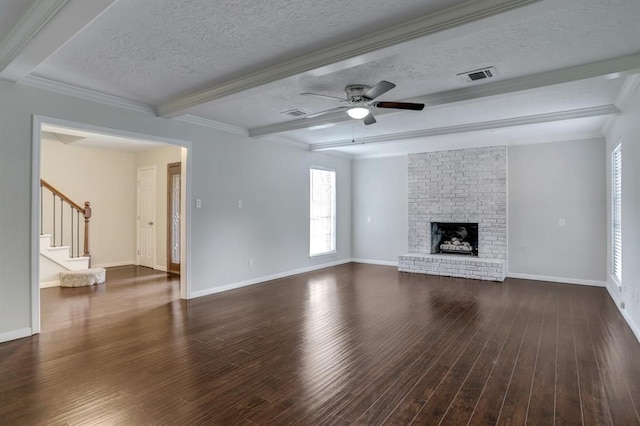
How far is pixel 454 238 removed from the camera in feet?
25.1

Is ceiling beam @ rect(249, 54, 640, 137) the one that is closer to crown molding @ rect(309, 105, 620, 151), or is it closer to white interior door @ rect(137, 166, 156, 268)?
crown molding @ rect(309, 105, 620, 151)

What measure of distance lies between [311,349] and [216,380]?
95 cm

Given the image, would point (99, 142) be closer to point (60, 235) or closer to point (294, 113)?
point (60, 235)

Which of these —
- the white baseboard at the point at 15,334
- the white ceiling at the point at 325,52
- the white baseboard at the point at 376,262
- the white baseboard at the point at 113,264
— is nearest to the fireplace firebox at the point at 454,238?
the white baseboard at the point at 376,262

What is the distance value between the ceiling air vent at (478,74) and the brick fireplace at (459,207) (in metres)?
3.83

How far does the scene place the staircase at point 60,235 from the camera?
239 inches

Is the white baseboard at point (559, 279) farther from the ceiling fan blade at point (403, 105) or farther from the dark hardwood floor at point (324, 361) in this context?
the ceiling fan blade at point (403, 105)

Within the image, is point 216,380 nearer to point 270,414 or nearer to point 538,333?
point 270,414

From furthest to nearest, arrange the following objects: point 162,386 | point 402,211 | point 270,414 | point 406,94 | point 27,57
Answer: point 402,211
point 406,94
point 27,57
point 162,386
point 270,414

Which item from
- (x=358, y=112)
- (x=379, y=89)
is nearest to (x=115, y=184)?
(x=358, y=112)

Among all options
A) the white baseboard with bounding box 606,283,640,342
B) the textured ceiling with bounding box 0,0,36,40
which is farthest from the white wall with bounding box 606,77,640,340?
the textured ceiling with bounding box 0,0,36,40

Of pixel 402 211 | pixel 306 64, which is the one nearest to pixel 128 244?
pixel 402 211

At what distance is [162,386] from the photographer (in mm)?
2609

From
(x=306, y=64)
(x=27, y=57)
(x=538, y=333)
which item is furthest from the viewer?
(x=538, y=333)
